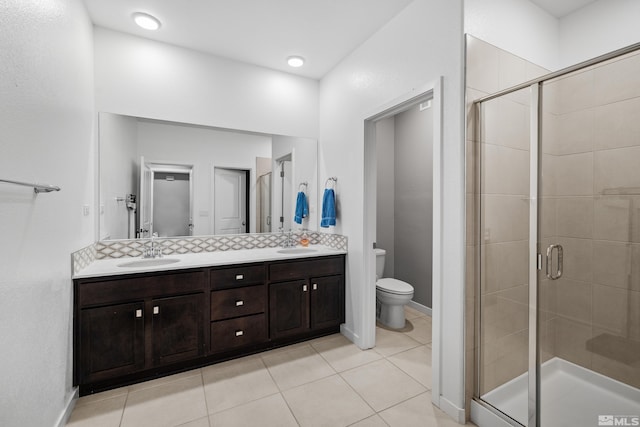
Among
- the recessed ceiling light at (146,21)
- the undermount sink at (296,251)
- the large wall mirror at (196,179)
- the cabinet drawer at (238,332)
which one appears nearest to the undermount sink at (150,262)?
the large wall mirror at (196,179)

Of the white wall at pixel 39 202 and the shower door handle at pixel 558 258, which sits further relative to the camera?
the shower door handle at pixel 558 258

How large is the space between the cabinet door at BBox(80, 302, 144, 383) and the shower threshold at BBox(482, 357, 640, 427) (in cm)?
230

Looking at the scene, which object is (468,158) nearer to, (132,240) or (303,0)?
(303,0)

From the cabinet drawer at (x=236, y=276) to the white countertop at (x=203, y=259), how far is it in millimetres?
62

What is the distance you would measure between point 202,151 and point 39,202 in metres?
1.49

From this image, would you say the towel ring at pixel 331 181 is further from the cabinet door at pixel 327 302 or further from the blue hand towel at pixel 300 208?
the cabinet door at pixel 327 302

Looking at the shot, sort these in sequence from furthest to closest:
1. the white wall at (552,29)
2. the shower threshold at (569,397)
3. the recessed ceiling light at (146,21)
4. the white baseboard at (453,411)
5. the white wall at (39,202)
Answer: the recessed ceiling light at (146,21)
the white wall at (552,29)
the white baseboard at (453,411)
the shower threshold at (569,397)
the white wall at (39,202)

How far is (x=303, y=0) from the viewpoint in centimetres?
202

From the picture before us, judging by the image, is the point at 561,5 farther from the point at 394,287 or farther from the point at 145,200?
the point at 145,200

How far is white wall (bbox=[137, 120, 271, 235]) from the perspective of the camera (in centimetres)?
256

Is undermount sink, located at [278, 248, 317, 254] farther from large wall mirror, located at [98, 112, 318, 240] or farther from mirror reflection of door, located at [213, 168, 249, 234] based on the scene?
mirror reflection of door, located at [213, 168, 249, 234]

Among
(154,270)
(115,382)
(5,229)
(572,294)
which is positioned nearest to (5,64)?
(5,229)

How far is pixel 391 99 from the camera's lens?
7.33ft

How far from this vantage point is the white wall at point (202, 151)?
2564 mm
